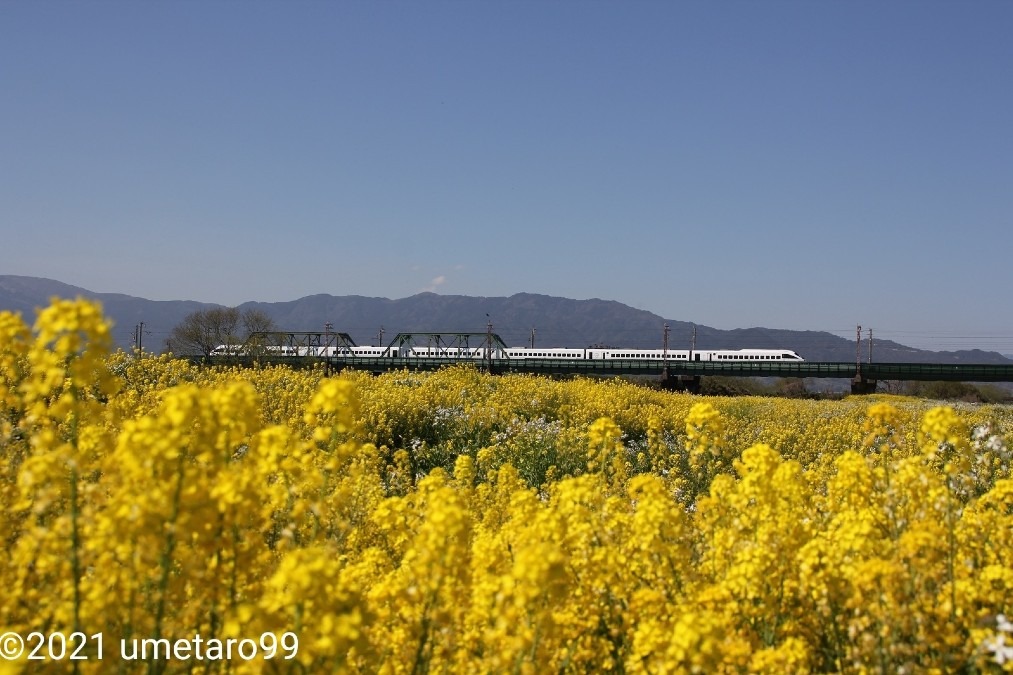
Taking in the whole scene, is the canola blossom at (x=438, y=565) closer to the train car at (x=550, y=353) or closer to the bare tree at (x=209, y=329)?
the bare tree at (x=209, y=329)

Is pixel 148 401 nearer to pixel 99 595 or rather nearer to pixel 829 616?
pixel 99 595

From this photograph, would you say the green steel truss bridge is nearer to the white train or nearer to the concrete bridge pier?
the concrete bridge pier

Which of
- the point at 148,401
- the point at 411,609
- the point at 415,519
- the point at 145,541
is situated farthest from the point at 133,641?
the point at 148,401

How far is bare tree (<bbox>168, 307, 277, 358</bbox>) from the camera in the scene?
196ft

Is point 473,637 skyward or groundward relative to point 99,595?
groundward

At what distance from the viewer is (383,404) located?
12227 mm

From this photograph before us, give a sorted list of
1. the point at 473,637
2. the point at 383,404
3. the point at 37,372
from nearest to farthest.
A: 1. the point at 37,372
2. the point at 473,637
3. the point at 383,404

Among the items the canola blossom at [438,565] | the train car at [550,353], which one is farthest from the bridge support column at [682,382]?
the canola blossom at [438,565]

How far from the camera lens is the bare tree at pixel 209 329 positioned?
59875mm

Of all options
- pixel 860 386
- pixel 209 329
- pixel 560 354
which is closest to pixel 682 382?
pixel 860 386

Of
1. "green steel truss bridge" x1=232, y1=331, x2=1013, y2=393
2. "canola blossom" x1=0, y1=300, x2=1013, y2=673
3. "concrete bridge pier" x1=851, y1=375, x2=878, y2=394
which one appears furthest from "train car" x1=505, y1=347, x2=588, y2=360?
"canola blossom" x1=0, y1=300, x2=1013, y2=673

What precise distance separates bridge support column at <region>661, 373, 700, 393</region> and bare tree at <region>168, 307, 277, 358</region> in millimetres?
30634

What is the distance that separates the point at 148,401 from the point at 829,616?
8.23 meters

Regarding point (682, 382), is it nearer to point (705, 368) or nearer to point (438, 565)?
point (705, 368)
